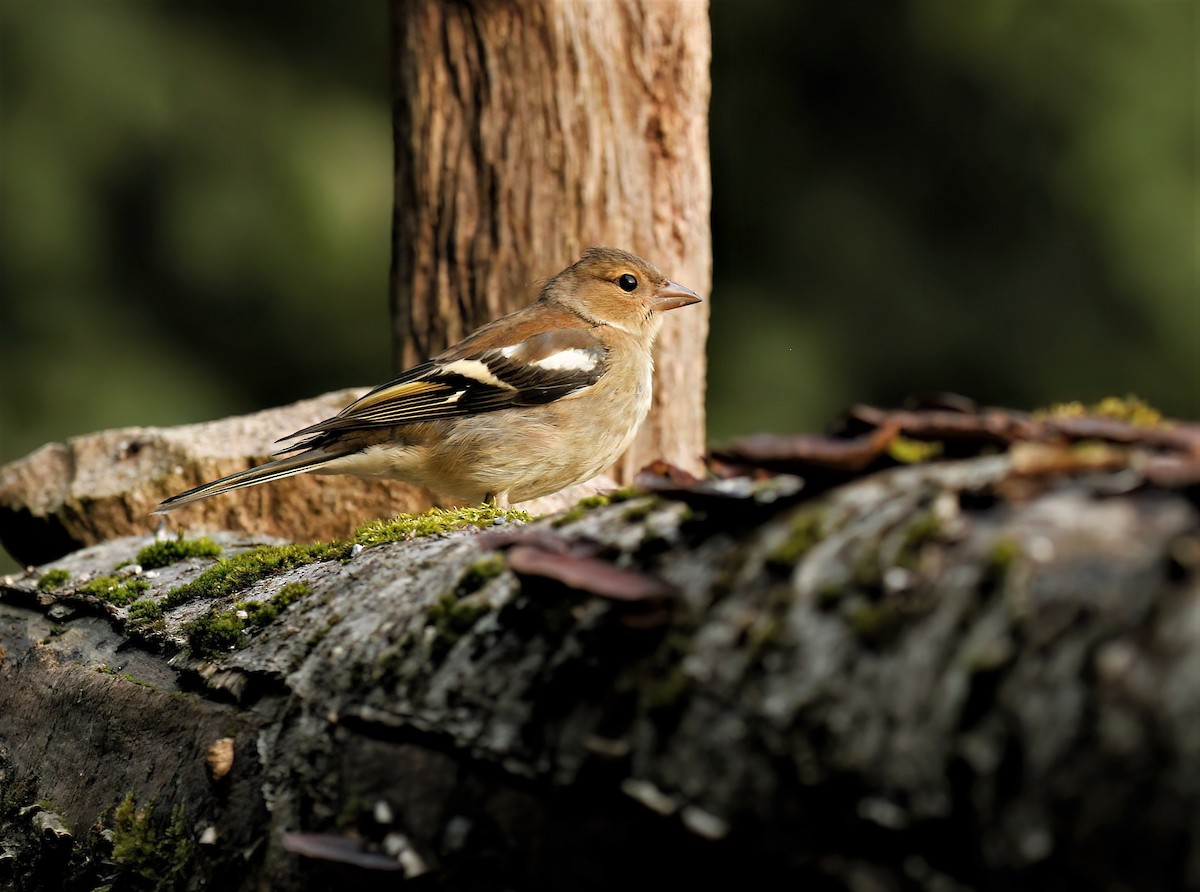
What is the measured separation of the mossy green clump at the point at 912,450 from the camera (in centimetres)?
172

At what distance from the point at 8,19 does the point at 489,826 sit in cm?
1069

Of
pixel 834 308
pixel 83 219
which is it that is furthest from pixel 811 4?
pixel 83 219

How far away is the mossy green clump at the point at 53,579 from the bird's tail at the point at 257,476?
20.2 inches

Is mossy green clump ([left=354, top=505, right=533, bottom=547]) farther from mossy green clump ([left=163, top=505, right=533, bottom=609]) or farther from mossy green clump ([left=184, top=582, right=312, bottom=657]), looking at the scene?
mossy green clump ([left=184, top=582, right=312, bottom=657])

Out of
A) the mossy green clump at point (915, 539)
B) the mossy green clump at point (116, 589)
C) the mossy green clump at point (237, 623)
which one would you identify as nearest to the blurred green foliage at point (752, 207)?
the mossy green clump at point (116, 589)

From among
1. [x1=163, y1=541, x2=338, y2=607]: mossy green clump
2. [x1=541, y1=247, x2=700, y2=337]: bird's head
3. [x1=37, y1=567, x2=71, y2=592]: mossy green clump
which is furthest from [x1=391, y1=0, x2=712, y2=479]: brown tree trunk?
[x1=163, y1=541, x2=338, y2=607]: mossy green clump

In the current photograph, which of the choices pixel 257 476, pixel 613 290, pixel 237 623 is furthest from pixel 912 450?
pixel 613 290

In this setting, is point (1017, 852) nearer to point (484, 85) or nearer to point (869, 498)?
point (869, 498)

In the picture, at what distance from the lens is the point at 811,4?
12.1 meters

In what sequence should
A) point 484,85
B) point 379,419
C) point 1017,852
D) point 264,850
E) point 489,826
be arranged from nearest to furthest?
point 1017,852 < point 489,826 < point 264,850 < point 379,419 < point 484,85

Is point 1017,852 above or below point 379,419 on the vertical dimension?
above

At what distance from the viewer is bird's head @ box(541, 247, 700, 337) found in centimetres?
520

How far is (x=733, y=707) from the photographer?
1.52 m

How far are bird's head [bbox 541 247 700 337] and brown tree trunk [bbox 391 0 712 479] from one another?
0.91 feet
